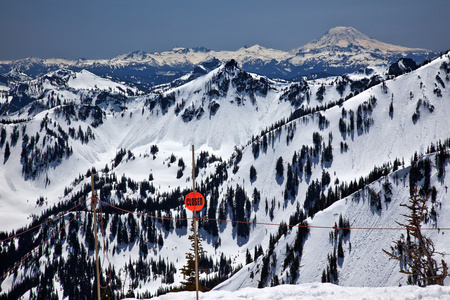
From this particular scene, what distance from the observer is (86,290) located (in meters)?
199

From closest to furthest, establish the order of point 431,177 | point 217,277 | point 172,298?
point 172,298 < point 431,177 < point 217,277

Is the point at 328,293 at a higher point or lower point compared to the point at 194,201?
lower

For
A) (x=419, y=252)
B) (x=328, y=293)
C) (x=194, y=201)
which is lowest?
(x=328, y=293)

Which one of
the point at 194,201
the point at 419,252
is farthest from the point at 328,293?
the point at 194,201

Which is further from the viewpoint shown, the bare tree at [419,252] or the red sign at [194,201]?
the bare tree at [419,252]

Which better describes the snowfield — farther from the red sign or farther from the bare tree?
the red sign

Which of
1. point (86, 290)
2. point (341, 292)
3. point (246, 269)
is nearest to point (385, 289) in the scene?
point (341, 292)

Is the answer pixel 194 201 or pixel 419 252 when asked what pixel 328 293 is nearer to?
pixel 419 252

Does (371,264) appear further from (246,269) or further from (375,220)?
(246,269)

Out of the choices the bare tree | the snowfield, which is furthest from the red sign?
the bare tree

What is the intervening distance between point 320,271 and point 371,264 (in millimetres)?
16291

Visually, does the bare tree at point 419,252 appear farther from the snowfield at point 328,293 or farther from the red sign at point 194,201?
the red sign at point 194,201

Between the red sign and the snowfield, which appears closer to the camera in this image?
the snowfield

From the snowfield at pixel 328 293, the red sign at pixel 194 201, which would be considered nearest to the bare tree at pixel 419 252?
the snowfield at pixel 328 293
